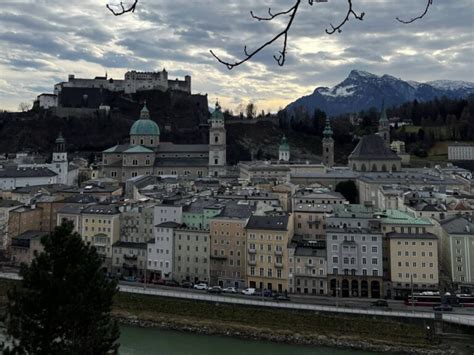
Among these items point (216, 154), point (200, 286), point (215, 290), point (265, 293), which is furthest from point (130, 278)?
point (216, 154)

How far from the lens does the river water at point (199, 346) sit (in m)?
15.3

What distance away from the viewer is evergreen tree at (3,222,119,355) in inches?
301

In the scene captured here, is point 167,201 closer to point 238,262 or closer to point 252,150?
point 238,262

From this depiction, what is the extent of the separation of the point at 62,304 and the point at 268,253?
13.7 meters

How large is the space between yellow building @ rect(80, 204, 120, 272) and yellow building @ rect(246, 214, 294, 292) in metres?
7.74

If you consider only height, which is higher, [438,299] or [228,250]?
[228,250]

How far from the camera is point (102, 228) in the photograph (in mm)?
24438

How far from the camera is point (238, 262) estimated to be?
21797 mm

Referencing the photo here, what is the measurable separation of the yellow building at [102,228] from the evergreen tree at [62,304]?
52.6 feet

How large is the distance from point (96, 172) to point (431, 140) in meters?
42.7

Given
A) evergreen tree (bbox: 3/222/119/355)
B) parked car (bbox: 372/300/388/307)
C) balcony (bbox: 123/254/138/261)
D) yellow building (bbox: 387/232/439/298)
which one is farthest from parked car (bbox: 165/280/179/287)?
evergreen tree (bbox: 3/222/119/355)

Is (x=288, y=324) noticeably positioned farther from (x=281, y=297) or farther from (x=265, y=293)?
(x=265, y=293)

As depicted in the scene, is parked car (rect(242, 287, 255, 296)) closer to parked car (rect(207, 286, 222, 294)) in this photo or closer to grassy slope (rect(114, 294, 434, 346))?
parked car (rect(207, 286, 222, 294))

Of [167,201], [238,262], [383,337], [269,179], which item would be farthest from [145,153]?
Result: [383,337]
